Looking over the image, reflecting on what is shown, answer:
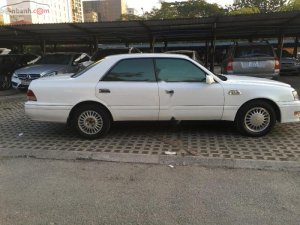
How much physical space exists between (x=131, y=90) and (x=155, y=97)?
1.42 ft

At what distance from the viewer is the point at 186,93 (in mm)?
6262

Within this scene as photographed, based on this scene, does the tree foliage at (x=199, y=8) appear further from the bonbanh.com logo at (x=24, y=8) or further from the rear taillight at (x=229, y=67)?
the rear taillight at (x=229, y=67)

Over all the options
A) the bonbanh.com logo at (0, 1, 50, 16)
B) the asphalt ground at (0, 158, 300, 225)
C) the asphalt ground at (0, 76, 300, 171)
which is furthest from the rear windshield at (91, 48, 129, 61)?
the bonbanh.com logo at (0, 1, 50, 16)

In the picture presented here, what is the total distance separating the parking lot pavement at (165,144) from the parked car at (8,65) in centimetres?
819

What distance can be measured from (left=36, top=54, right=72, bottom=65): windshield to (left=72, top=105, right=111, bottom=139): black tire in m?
8.19

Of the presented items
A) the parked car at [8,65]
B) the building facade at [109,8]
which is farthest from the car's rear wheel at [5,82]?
the building facade at [109,8]

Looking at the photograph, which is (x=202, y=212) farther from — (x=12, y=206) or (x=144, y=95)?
(x=144, y=95)

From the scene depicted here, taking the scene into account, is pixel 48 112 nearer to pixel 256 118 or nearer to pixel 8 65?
pixel 256 118

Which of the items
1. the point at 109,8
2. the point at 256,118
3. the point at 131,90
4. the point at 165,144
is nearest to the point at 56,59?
the point at 131,90

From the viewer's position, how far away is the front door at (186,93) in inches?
247

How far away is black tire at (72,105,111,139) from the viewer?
21.0ft

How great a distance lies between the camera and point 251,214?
3.75 metres

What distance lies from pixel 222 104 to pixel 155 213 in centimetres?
304

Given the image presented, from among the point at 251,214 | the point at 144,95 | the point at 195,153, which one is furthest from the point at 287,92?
the point at 251,214
